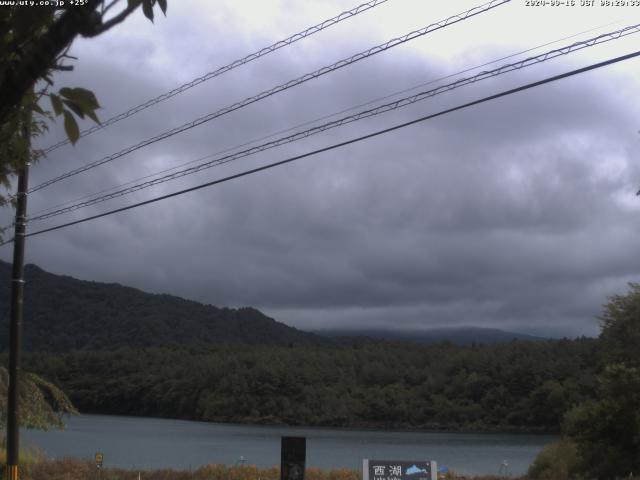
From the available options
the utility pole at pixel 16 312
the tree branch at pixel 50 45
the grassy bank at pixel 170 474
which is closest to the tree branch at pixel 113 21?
the tree branch at pixel 50 45

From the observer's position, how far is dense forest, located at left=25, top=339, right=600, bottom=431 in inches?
2515

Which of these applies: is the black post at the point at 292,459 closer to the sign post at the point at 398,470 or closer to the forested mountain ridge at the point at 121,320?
the sign post at the point at 398,470

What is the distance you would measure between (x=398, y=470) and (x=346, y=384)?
65695 millimetres

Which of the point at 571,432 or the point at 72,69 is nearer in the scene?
the point at 72,69

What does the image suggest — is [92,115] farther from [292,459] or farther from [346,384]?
[346,384]

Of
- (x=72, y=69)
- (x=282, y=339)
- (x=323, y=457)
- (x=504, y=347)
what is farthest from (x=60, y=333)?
(x=72, y=69)

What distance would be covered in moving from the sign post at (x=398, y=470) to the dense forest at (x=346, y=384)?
45.3 m

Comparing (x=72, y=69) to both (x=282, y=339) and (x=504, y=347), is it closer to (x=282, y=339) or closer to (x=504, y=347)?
(x=504, y=347)

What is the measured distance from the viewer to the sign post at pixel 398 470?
13766mm

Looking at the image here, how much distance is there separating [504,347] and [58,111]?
74.2m

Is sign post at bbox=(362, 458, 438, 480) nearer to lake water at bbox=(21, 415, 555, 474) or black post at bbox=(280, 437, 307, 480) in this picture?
black post at bbox=(280, 437, 307, 480)

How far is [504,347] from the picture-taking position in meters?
74.8

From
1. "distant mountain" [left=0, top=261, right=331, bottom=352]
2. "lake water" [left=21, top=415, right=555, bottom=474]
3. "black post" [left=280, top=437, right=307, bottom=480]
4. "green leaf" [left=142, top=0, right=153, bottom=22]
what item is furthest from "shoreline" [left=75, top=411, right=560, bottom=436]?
"green leaf" [left=142, top=0, right=153, bottom=22]

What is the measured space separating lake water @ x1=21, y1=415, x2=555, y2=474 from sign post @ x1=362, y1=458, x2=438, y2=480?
14.6 metres
